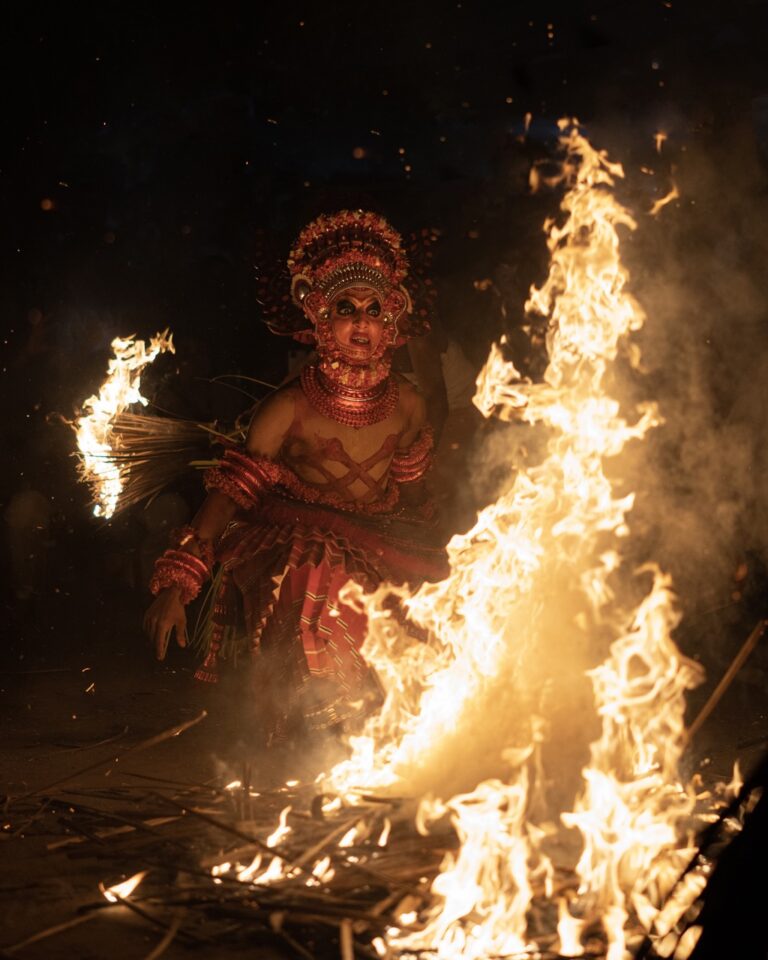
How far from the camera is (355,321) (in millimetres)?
5484

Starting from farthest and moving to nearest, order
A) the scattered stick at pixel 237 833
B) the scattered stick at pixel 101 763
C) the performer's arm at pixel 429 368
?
the performer's arm at pixel 429 368 < the scattered stick at pixel 101 763 < the scattered stick at pixel 237 833

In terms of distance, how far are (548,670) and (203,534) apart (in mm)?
1855

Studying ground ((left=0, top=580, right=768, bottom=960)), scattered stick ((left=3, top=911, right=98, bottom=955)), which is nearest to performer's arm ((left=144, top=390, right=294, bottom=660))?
ground ((left=0, top=580, right=768, bottom=960))

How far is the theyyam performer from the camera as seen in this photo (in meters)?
5.29

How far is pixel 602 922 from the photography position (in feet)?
10.9

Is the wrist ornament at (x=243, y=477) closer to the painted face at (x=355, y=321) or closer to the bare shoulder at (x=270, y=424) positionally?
the bare shoulder at (x=270, y=424)

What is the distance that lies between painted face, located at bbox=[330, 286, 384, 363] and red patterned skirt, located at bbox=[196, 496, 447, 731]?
79cm

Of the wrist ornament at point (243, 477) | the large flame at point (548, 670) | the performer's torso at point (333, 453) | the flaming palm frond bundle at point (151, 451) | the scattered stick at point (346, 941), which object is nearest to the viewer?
the scattered stick at point (346, 941)

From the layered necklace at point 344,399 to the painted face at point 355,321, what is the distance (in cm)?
16

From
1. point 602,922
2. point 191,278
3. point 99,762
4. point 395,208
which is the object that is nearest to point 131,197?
point 191,278

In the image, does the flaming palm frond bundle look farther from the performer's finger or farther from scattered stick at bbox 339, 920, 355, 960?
scattered stick at bbox 339, 920, 355, 960

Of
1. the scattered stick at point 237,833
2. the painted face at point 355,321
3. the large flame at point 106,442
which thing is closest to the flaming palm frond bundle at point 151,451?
Answer: the large flame at point 106,442

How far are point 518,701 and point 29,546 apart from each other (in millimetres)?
5624

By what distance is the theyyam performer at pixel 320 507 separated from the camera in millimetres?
5289
